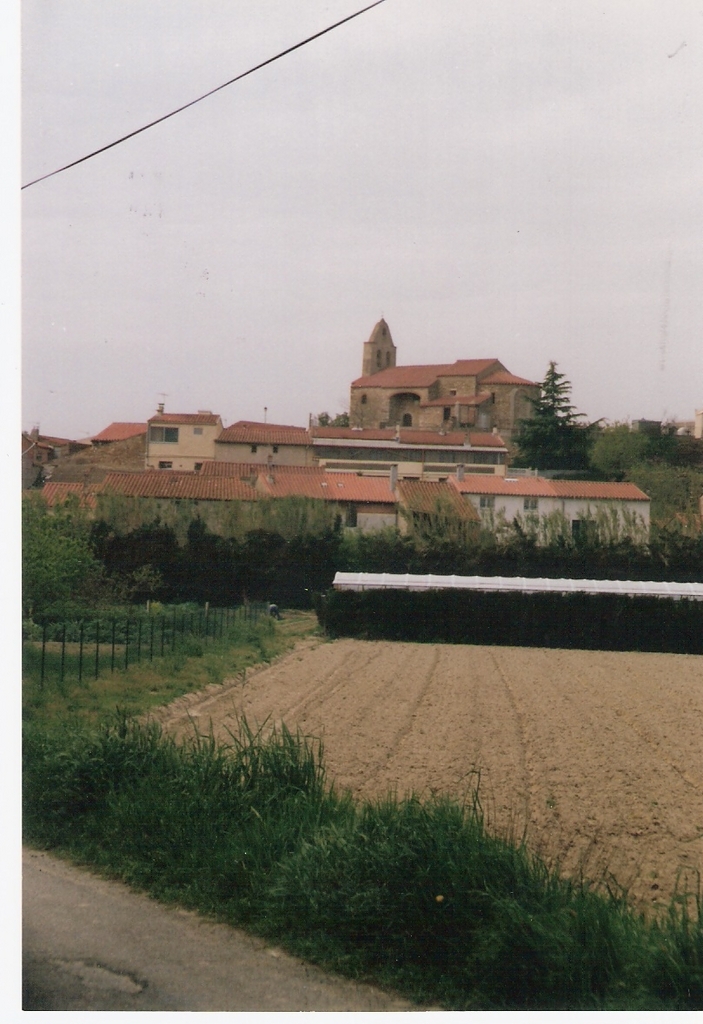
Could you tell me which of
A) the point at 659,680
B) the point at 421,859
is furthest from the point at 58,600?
the point at 659,680

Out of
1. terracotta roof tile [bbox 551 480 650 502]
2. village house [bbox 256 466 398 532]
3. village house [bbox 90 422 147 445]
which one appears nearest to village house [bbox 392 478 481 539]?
village house [bbox 256 466 398 532]

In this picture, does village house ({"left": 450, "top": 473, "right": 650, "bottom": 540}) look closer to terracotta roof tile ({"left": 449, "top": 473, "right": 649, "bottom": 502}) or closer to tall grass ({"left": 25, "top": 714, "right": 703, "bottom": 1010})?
terracotta roof tile ({"left": 449, "top": 473, "right": 649, "bottom": 502})

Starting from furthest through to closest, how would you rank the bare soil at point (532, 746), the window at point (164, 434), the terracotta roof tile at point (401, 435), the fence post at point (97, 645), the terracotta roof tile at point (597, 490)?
the terracotta roof tile at point (597, 490), the terracotta roof tile at point (401, 435), the window at point (164, 434), the fence post at point (97, 645), the bare soil at point (532, 746)

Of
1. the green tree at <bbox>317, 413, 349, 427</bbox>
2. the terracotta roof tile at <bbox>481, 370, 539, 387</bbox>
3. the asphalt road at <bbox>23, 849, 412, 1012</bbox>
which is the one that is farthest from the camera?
the green tree at <bbox>317, 413, 349, 427</bbox>

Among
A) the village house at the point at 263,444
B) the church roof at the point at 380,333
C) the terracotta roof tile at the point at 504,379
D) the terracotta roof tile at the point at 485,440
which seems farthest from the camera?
the terracotta roof tile at the point at 485,440

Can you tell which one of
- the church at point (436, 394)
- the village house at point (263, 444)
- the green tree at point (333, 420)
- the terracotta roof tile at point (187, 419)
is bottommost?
the village house at point (263, 444)

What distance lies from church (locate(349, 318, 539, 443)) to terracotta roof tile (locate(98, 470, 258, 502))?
143cm

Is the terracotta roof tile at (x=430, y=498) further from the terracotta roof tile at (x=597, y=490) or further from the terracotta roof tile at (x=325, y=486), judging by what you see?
the terracotta roof tile at (x=597, y=490)

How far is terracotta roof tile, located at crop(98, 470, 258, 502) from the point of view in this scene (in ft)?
26.5

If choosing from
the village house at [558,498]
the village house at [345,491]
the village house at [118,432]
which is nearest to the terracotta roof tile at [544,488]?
the village house at [558,498]

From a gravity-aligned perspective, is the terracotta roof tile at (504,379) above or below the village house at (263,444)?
above

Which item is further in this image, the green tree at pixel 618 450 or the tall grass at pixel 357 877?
the green tree at pixel 618 450

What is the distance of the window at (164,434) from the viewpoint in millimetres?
7066

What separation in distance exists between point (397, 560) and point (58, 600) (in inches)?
281
